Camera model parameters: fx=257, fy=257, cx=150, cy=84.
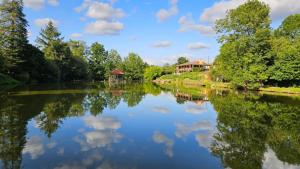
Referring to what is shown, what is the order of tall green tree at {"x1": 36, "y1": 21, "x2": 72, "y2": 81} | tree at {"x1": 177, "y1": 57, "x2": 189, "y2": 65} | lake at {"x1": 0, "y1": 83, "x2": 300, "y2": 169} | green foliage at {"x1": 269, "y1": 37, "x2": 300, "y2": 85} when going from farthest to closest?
tree at {"x1": 177, "y1": 57, "x2": 189, "y2": 65} < tall green tree at {"x1": 36, "y1": 21, "x2": 72, "y2": 81} < green foliage at {"x1": 269, "y1": 37, "x2": 300, "y2": 85} < lake at {"x1": 0, "y1": 83, "x2": 300, "y2": 169}

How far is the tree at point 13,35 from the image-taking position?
1832 inches

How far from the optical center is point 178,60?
132375 mm

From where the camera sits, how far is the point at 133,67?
104 meters

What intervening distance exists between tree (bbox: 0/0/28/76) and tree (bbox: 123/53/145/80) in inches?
2129

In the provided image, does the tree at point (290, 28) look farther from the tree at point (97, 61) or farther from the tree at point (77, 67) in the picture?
the tree at point (97, 61)

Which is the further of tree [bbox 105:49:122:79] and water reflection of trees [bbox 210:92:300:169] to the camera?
tree [bbox 105:49:122:79]

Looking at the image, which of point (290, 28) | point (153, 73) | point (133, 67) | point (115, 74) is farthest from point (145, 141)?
point (133, 67)

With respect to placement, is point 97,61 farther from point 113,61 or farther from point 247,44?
point 247,44

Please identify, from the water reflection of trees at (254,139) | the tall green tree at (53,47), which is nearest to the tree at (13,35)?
the tall green tree at (53,47)

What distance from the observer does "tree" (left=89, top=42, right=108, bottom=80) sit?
10212cm

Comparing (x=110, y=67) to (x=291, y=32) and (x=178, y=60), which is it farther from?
(x=291, y=32)

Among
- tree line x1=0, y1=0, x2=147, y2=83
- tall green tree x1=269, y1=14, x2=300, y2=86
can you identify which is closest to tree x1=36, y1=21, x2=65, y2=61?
tree line x1=0, y1=0, x2=147, y2=83

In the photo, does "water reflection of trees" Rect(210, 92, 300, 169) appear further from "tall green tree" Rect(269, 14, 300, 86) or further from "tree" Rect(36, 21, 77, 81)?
"tree" Rect(36, 21, 77, 81)

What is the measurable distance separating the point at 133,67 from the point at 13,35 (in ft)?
192
